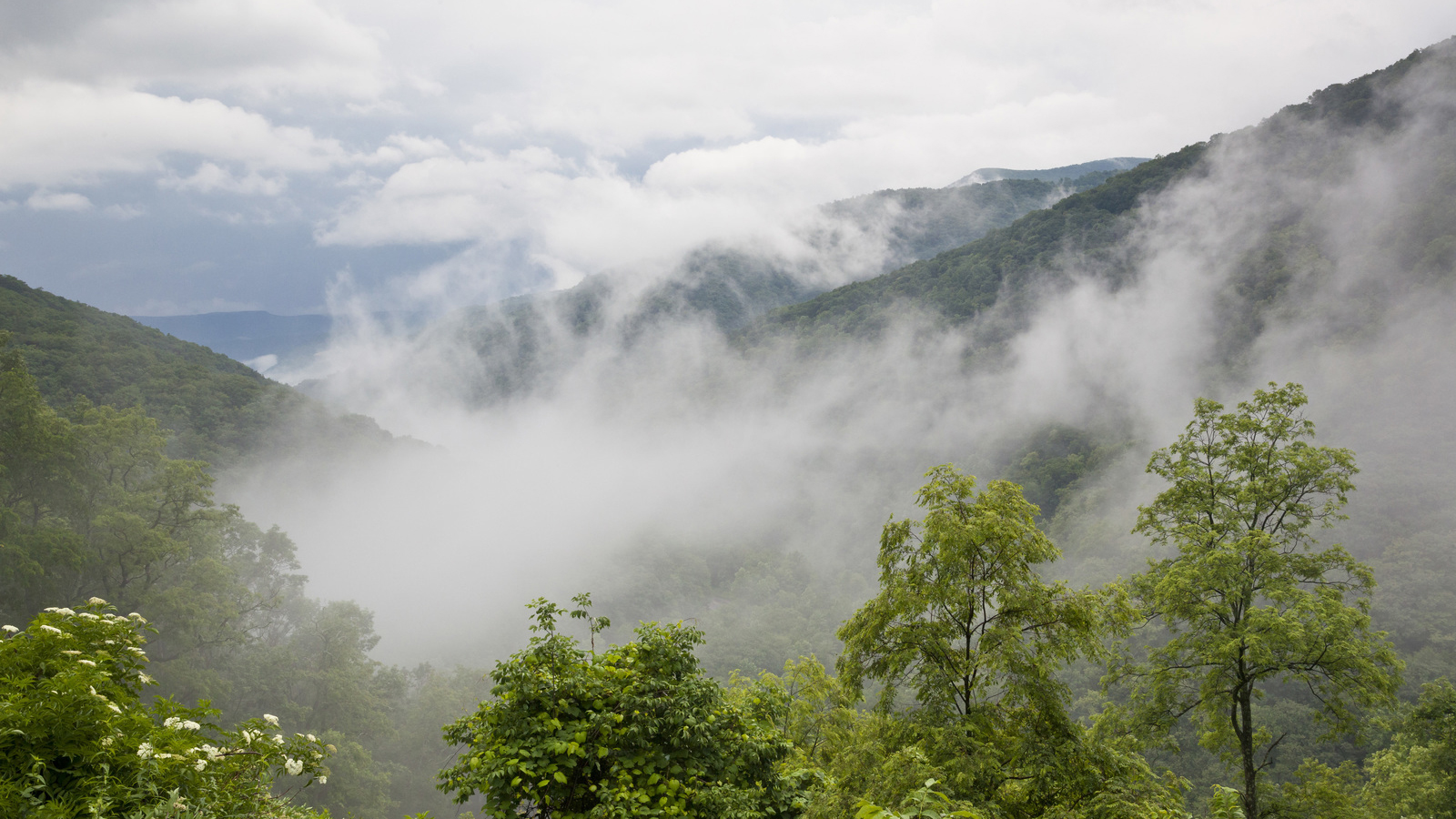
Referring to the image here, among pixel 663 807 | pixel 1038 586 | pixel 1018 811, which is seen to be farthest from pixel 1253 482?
pixel 663 807

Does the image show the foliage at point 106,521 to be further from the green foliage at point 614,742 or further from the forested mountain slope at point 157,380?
the green foliage at point 614,742

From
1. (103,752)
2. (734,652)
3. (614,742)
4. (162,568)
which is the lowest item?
(103,752)

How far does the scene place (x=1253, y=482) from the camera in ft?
56.1

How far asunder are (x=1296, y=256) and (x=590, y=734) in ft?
741

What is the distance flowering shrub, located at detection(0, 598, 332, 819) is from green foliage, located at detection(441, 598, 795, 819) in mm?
2090

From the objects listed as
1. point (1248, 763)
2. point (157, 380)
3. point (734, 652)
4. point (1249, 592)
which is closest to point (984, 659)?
point (1249, 592)

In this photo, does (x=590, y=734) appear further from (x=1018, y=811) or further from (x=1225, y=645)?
(x=1225, y=645)

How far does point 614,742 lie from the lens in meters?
8.18

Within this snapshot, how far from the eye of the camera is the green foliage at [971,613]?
1025 cm

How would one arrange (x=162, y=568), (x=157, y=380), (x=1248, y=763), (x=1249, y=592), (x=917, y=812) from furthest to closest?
1. (x=157, y=380)
2. (x=162, y=568)
3. (x=1249, y=592)
4. (x=1248, y=763)
5. (x=917, y=812)

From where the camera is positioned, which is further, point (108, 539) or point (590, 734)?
point (108, 539)

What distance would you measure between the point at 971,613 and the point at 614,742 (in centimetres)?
594

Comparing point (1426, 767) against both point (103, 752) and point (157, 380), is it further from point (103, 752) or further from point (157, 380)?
point (157, 380)

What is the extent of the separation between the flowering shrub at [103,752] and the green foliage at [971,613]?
8.11 metres
